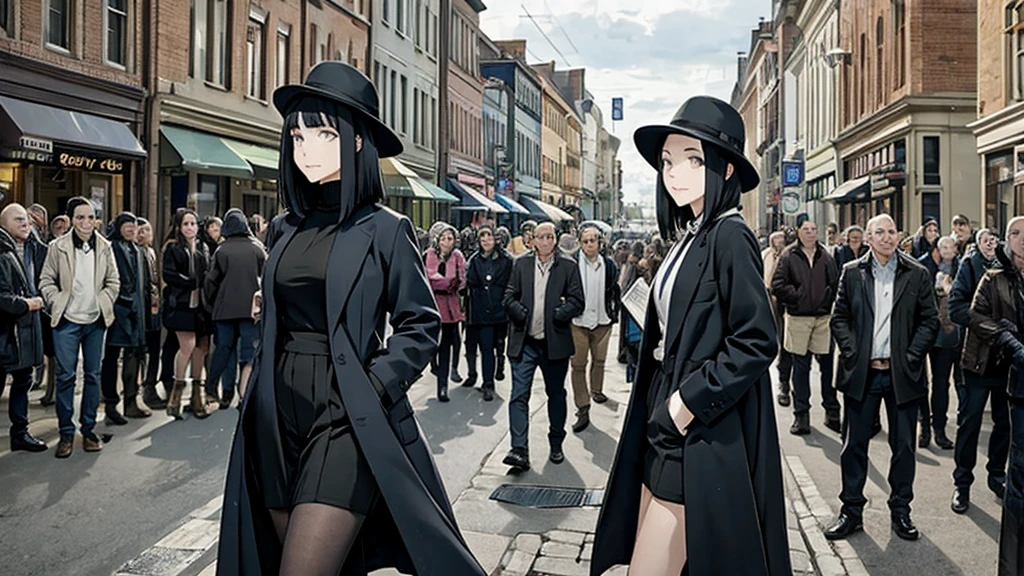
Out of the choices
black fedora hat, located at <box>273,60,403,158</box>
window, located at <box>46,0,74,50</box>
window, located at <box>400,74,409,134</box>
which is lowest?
black fedora hat, located at <box>273,60,403,158</box>

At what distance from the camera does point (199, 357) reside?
30.3ft

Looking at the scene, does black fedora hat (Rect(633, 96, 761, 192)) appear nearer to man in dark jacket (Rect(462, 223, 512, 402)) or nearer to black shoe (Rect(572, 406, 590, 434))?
black shoe (Rect(572, 406, 590, 434))

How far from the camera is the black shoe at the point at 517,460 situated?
275 inches

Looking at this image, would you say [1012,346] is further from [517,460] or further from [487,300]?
[487,300]

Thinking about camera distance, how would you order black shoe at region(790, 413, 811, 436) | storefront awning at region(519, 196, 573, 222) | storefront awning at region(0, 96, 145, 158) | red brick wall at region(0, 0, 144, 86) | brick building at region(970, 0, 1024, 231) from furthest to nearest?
1. storefront awning at region(519, 196, 573, 222)
2. brick building at region(970, 0, 1024, 231)
3. red brick wall at region(0, 0, 144, 86)
4. storefront awning at region(0, 96, 145, 158)
5. black shoe at region(790, 413, 811, 436)

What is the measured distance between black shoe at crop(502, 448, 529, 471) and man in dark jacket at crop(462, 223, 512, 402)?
127 inches

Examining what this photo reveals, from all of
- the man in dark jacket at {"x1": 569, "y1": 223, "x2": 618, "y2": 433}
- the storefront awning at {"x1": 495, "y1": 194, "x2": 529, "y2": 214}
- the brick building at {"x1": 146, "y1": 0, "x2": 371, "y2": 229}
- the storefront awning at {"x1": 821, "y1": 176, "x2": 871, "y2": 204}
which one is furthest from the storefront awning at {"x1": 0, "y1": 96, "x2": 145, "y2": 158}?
the storefront awning at {"x1": 495, "y1": 194, "x2": 529, "y2": 214}

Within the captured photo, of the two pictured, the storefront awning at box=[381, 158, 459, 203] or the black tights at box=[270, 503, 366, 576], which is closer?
the black tights at box=[270, 503, 366, 576]

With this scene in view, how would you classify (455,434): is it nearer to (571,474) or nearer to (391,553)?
(571,474)

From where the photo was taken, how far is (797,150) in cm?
4878

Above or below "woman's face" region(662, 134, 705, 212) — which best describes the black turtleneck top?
below

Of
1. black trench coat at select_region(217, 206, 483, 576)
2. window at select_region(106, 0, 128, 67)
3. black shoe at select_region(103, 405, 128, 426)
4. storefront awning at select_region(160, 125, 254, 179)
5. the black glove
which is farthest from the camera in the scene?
storefront awning at select_region(160, 125, 254, 179)

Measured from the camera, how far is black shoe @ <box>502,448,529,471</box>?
6.99 m

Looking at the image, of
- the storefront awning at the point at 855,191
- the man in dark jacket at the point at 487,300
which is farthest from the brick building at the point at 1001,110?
the man in dark jacket at the point at 487,300
